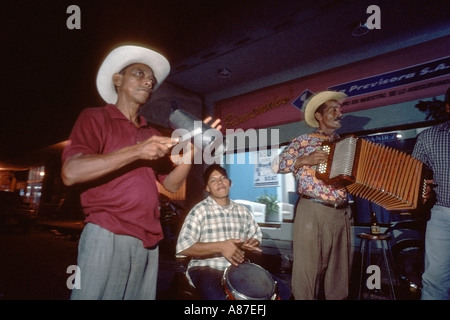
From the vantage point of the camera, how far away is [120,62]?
2004 mm

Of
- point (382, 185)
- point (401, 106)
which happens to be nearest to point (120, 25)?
point (382, 185)

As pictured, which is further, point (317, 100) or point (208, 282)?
point (317, 100)

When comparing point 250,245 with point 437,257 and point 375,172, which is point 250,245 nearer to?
point 375,172

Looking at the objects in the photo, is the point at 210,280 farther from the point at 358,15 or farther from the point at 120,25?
the point at 358,15

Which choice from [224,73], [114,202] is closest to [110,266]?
[114,202]

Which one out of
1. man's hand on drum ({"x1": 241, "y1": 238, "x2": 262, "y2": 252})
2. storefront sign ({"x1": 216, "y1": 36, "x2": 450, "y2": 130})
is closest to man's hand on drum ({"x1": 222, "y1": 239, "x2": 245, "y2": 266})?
man's hand on drum ({"x1": 241, "y1": 238, "x2": 262, "y2": 252})

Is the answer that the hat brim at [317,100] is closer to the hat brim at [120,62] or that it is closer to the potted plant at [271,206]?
the hat brim at [120,62]

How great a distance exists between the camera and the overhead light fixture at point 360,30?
18.7ft

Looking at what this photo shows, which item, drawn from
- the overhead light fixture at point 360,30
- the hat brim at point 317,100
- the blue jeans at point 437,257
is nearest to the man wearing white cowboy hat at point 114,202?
the hat brim at point 317,100

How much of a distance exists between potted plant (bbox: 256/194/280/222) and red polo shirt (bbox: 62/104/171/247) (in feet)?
22.5

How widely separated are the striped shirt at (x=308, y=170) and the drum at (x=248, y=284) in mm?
1219

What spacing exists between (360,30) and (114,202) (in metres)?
6.45

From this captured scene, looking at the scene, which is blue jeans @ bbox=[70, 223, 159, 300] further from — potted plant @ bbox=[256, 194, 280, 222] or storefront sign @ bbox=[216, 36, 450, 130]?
potted plant @ bbox=[256, 194, 280, 222]
